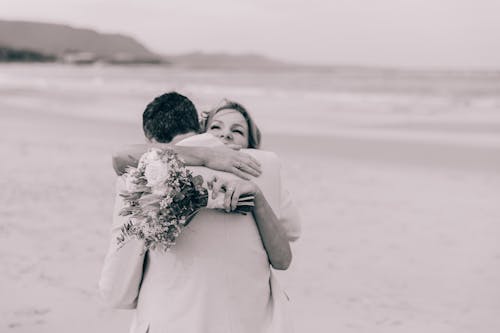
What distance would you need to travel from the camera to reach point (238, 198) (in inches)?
76.9

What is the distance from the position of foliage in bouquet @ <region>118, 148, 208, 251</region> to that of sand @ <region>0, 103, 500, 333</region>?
10.3ft

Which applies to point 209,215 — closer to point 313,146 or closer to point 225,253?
point 225,253

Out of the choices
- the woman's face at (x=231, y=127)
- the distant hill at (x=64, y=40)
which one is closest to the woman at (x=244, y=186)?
the woman's face at (x=231, y=127)

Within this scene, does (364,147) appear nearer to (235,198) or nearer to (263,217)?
(263,217)

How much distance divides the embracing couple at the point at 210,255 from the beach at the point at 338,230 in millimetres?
2884

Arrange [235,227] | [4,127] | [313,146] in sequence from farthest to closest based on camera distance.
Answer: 1. [4,127]
2. [313,146]
3. [235,227]

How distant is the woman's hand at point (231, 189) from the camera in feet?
6.38

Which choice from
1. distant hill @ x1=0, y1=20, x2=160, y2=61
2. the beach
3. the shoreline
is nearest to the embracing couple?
the beach

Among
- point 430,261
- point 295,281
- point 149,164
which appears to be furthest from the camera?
point 430,261

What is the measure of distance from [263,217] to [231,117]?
1.50 feet

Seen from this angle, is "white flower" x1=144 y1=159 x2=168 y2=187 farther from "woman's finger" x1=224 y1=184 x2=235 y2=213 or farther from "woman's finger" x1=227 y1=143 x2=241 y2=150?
"woman's finger" x1=227 y1=143 x2=241 y2=150

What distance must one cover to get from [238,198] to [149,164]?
0.29 metres

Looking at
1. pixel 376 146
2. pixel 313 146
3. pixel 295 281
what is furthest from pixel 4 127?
pixel 295 281

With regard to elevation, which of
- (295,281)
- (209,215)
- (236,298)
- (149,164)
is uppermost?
(149,164)
